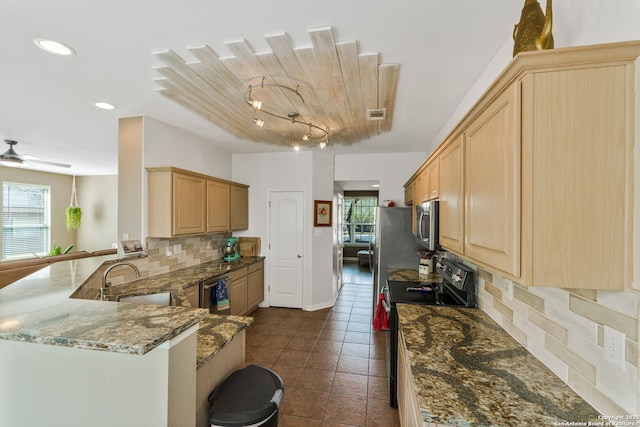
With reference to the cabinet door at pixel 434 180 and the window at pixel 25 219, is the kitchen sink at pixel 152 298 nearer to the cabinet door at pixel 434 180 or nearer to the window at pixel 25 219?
the cabinet door at pixel 434 180

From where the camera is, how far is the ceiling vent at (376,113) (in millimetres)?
2787

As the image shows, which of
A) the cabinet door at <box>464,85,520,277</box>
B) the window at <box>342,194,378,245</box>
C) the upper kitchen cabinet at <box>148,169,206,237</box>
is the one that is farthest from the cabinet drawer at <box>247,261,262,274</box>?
the window at <box>342,194,378,245</box>

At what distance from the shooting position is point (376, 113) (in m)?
2.86

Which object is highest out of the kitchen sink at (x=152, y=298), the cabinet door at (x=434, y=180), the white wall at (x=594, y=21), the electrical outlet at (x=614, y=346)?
the white wall at (x=594, y=21)

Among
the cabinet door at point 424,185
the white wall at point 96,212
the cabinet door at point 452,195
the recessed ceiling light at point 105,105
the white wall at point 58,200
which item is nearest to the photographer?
the cabinet door at point 452,195

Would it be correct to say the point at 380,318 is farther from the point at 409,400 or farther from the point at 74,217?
the point at 74,217

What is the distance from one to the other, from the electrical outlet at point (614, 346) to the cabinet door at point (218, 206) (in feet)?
12.2

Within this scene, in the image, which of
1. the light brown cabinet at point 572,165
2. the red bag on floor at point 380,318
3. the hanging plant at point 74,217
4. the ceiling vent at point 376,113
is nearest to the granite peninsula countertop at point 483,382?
the light brown cabinet at point 572,165

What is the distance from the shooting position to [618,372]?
3.01ft

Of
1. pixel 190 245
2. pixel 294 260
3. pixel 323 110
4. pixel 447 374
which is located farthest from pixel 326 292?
pixel 447 374

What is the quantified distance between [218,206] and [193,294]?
1337mm

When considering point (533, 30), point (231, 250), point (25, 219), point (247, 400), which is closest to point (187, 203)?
point (231, 250)

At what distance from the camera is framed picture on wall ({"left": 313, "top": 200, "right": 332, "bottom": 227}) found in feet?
15.2

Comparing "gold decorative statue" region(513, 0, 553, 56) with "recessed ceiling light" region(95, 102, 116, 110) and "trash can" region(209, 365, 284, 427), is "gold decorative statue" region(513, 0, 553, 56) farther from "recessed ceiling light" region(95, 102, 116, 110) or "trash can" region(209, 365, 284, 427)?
"recessed ceiling light" region(95, 102, 116, 110)
